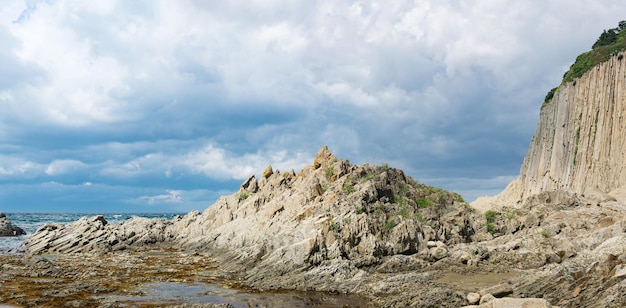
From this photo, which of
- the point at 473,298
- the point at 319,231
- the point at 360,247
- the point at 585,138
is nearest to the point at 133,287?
the point at 319,231

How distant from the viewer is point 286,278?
25.5 metres

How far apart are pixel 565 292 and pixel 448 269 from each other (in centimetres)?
793

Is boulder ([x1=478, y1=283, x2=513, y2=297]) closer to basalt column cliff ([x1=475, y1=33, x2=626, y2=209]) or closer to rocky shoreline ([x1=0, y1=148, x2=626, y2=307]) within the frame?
rocky shoreline ([x1=0, y1=148, x2=626, y2=307])

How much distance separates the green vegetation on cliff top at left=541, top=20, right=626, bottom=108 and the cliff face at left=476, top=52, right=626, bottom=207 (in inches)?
118

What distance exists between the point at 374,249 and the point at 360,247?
34.9 inches

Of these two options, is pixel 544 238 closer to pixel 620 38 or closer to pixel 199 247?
pixel 199 247

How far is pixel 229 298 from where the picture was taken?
22516 mm

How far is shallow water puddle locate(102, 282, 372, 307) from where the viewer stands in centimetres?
2120

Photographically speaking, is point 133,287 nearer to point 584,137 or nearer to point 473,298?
point 473,298

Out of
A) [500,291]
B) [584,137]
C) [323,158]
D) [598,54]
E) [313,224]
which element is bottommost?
[500,291]

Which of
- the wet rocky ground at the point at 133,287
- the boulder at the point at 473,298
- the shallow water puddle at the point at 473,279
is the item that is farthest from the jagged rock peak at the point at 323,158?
the boulder at the point at 473,298

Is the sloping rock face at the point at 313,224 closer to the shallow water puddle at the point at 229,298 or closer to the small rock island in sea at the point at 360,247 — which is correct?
the small rock island in sea at the point at 360,247

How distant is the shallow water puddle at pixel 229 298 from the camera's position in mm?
21203

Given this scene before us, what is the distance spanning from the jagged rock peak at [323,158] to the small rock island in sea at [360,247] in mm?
132
